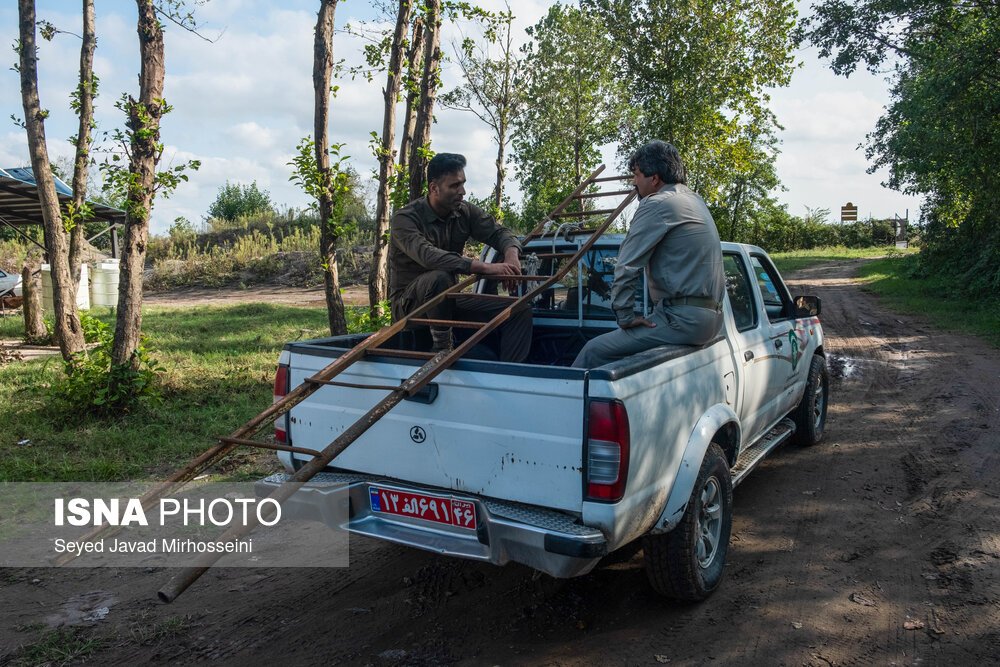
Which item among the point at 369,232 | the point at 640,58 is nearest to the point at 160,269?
the point at 369,232

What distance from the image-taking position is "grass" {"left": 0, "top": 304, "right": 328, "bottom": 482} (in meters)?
5.55

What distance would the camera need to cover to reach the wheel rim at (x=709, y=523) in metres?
3.48

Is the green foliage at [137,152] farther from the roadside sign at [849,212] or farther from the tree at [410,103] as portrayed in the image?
the roadside sign at [849,212]

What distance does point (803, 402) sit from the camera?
19.0 feet

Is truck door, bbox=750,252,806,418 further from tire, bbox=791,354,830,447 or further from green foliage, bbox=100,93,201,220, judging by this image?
green foliage, bbox=100,93,201,220

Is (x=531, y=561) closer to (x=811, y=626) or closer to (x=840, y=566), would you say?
(x=811, y=626)

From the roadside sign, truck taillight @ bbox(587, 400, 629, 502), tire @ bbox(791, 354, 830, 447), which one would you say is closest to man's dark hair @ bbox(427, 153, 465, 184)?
truck taillight @ bbox(587, 400, 629, 502)

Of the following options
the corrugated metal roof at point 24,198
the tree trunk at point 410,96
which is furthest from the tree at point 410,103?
the corrugated metal roof at point 24,198

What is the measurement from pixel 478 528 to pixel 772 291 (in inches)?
145

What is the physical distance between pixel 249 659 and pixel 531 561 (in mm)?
1274

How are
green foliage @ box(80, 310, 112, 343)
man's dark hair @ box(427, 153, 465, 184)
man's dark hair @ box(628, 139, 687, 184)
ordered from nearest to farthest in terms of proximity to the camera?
1. man's dark hair @ box(628, 139, 687, 184)
2. man's dark hair @ box(427, 153, 465, 184)
3. green foliage @ box(80, 310, 112, 343)

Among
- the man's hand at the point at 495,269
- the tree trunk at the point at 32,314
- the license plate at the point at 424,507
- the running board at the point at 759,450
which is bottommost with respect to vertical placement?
the running board at the point at 759,450

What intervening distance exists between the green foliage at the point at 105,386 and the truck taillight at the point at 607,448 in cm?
551

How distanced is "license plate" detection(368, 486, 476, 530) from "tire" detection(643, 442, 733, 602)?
0.86 meters
